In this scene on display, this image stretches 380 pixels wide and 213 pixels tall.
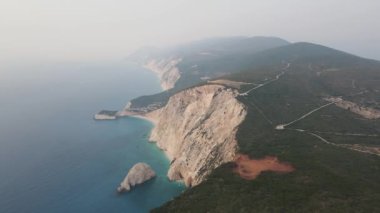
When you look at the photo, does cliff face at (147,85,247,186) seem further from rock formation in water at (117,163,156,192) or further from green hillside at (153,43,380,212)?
rock formation in water at (117,163,156,192)

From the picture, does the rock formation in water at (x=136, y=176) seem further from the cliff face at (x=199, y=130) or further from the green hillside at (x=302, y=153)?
the green hillside at (x=302, y=153)

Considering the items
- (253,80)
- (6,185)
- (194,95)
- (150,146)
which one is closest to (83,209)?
(6,185)

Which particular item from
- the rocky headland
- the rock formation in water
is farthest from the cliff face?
the rock formation in water

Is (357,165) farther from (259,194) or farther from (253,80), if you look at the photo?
(253,80)

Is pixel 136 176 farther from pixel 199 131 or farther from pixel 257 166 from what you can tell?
pixel 257 166

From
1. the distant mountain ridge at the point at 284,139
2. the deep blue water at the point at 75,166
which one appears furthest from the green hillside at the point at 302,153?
the deep blue water at the point at 75,166
